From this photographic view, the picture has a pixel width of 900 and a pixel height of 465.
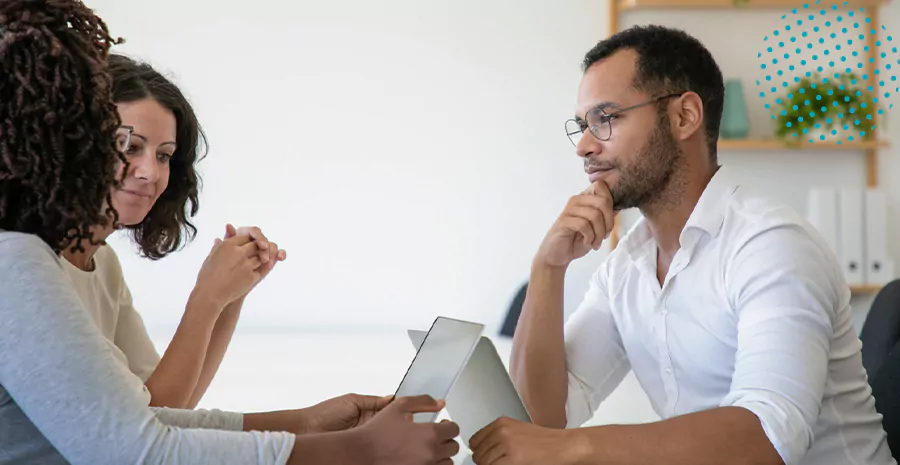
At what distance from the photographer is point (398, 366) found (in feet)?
7.34

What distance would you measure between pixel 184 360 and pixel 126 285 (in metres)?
0.26

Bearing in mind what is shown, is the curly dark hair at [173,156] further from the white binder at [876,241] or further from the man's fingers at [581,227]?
the white binder at [876,241]

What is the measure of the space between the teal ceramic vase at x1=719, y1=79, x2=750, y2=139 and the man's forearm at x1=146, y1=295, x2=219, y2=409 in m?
2.56

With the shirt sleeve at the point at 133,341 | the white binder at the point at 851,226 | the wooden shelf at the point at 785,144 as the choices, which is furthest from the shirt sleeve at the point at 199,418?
the white binder at the point at 851,226

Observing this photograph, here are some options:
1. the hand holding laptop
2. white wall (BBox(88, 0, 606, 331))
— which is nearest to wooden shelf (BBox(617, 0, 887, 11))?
white wall (BBox(88, 0, 606, 331))

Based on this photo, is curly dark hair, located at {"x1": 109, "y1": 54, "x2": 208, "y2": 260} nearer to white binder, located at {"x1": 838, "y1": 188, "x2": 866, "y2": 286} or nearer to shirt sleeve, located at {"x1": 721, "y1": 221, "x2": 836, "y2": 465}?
shirt sleeve, located at {"x1": 721, "y1": 221, "x2": 836, "y2": 465}

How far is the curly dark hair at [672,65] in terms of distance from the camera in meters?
1.50

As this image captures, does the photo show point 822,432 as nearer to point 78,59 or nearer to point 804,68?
point 78,59

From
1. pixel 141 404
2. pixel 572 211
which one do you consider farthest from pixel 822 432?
pixel 141 404

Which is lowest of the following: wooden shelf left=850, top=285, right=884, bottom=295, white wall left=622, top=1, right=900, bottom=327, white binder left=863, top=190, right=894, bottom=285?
wooden shelf left=850, top=285, right=884, bottom=295

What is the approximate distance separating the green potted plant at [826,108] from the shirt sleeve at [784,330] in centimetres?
240

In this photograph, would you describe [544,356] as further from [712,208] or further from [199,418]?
[199,418]

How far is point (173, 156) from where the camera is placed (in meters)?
1.67

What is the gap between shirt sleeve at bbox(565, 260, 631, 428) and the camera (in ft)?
5.03
